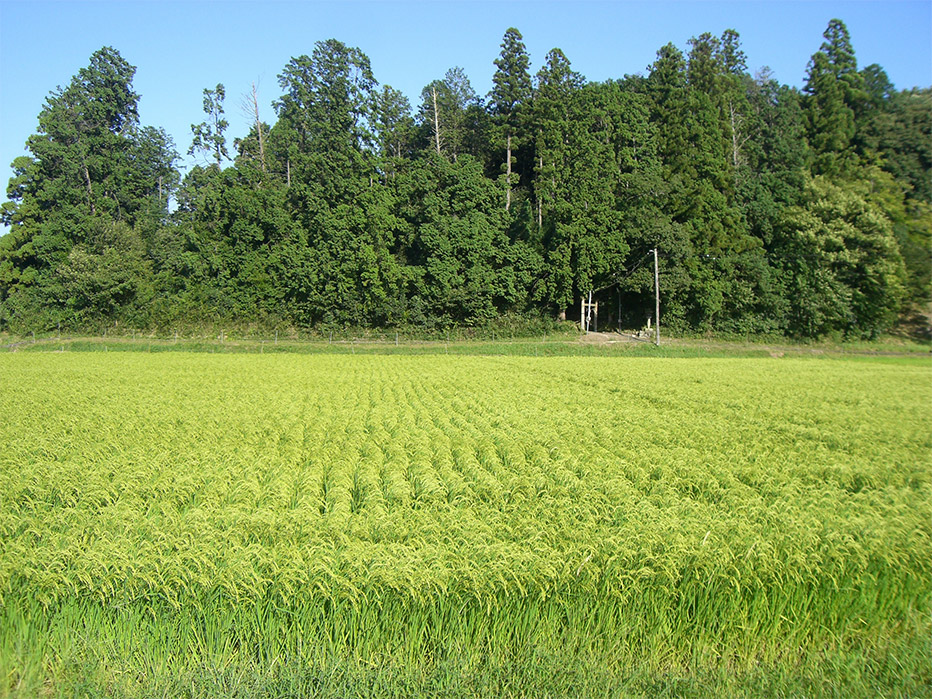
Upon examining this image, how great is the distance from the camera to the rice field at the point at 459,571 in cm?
379

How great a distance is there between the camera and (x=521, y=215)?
43.7 m

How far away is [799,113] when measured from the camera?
157ft

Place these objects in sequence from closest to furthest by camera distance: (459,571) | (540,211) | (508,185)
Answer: (459,571)
(540,211)
(508,185)

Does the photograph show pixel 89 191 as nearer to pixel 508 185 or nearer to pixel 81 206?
pixel 81 206

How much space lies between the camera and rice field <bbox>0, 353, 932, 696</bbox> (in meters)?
3.79

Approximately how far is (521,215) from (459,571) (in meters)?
41.4

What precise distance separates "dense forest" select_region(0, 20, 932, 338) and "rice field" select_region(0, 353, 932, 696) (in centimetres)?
3260

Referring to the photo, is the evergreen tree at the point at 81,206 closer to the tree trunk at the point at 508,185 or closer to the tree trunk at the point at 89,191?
the tree trunk at the point at 89,191

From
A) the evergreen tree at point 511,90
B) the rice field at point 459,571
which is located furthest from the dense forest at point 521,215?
the rice field at point 459,571

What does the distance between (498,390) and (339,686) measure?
492 inches

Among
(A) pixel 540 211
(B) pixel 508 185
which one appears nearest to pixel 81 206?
(B) pixel 508 185

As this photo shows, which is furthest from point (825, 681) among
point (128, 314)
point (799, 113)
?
point (799, 113)

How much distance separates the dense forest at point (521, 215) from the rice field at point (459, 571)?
3260cm

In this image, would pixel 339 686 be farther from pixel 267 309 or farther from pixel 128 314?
pixel 128 314
